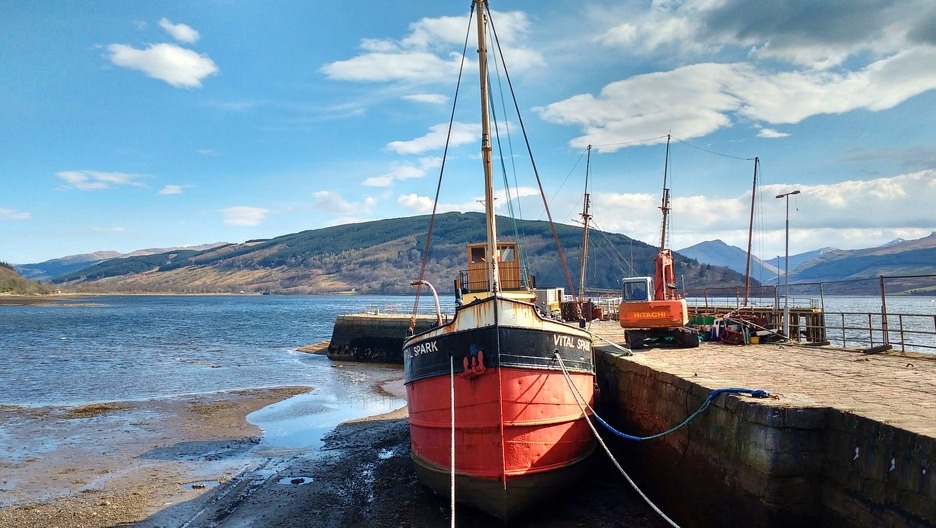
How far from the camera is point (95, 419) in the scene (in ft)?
67.5

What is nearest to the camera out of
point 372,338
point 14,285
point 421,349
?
point 421,349

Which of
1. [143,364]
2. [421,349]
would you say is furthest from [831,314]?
[143,364]

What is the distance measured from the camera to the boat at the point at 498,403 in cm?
1045

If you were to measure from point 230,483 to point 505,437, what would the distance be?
22.7ft

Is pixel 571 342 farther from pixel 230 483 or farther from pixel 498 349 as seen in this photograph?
pixel 230 483

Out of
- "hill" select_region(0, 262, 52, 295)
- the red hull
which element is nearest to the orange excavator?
the red hull

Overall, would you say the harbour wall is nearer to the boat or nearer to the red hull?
the boat

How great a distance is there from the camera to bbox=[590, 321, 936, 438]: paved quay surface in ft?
24.1

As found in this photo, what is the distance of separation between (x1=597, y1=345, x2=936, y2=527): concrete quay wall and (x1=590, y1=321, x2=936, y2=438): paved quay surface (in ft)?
0.21

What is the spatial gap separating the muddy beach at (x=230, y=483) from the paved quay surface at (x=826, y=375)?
10.4ft

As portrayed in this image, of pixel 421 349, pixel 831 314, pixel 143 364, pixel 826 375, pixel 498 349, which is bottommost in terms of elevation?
pixel 143 364

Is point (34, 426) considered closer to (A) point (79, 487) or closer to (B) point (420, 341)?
(A) point (79, 487)

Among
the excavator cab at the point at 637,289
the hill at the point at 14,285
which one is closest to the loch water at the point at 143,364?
the excavator cab at the point at 637,289

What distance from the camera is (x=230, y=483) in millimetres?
13461
